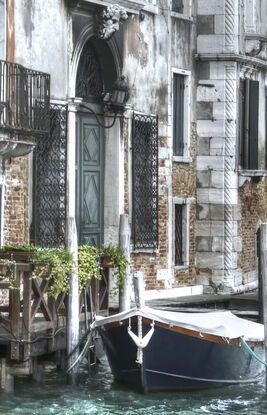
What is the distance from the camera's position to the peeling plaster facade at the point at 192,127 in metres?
21.1

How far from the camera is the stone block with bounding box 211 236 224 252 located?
23156mm

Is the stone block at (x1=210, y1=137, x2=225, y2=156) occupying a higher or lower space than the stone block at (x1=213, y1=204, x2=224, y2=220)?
higher

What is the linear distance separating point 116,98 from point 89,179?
1.24m

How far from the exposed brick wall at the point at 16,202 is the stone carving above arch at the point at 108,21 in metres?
2.62

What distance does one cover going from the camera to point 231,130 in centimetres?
2316

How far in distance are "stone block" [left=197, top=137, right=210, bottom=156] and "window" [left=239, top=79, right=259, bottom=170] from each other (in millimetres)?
803

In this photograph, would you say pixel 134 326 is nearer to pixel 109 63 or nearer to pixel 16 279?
pixel 16 279

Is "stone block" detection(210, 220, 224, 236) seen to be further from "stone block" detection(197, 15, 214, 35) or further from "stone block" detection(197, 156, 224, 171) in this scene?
"stone block" detection(197, 15, 214, 35)

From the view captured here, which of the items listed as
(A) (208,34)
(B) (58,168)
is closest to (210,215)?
(A) (208,34)

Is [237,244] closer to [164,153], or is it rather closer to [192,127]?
[192,127]

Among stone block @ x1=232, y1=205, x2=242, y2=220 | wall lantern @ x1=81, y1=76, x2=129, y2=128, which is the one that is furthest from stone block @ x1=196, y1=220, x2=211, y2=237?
wall lantern @ x1=81, y1=76, x2=129, y2=128

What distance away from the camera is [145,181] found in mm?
21656

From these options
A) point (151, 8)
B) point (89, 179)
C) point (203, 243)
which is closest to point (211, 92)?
point (151, 8)

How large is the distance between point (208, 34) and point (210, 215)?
2913 mm
